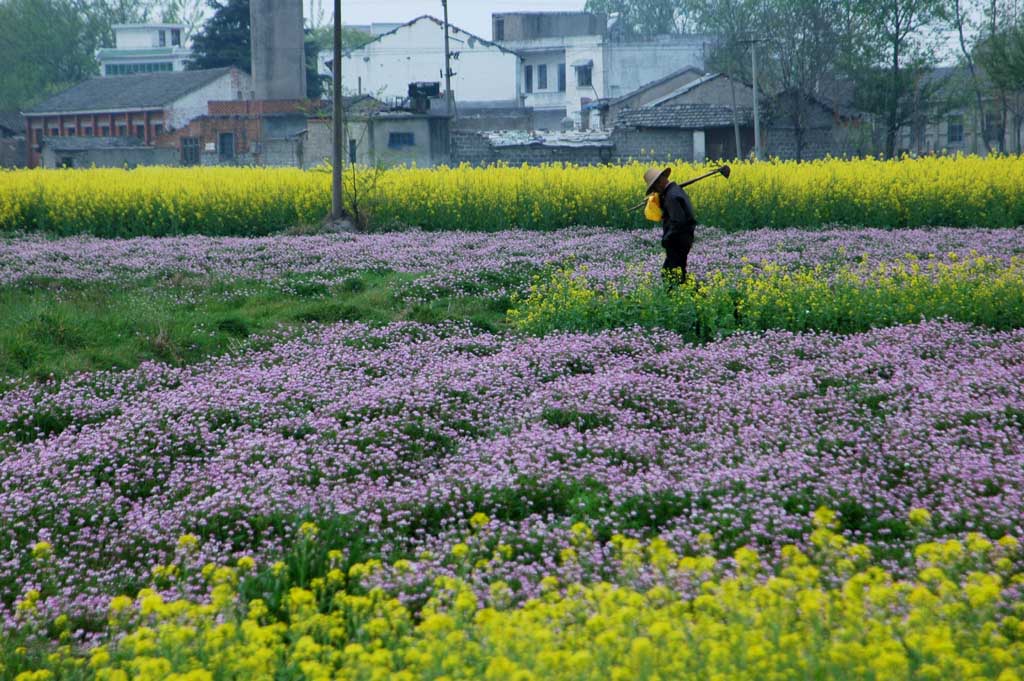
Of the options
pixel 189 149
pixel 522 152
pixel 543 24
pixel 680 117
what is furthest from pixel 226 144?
pixel 543 24

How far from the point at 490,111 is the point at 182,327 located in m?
58.4

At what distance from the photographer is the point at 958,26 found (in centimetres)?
6444

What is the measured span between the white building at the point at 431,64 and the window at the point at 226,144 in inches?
407

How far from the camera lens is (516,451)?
7418 millimetres

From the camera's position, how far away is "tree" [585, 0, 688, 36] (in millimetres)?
109938

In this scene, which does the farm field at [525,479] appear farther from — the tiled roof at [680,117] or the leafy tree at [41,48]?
the leafy tree at [41,48]

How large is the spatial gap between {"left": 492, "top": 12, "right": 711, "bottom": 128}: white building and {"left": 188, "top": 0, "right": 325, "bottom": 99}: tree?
625 inches

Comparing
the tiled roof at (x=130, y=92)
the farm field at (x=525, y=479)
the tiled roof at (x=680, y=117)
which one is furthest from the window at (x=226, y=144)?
the farm field at (x=525, y=479)

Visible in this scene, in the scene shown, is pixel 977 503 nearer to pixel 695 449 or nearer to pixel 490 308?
pixel 695 449

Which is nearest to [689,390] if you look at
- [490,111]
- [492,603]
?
[492,603]

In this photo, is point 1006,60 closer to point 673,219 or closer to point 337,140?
point 337,140

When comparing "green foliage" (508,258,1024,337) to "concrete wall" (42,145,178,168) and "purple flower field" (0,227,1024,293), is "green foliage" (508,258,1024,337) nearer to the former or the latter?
"purple flower field" (0,227,1024,293)

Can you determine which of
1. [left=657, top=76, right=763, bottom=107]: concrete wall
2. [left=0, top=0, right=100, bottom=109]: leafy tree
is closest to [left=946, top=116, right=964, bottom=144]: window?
[left=657, top=76, right=763, bottom=107]: concrete wall

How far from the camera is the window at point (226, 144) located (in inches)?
2509
